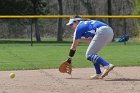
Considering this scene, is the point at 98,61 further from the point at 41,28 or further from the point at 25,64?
the point at 41,28

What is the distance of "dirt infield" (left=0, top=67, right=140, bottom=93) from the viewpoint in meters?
8.85

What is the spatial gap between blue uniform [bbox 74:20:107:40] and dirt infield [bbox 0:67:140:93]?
102 centimetres

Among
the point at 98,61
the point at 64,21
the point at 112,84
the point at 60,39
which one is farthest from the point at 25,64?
the point at 64,21

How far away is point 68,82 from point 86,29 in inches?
54.0

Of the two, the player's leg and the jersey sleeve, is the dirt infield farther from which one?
the jersey sleeve

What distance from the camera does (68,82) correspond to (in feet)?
33.0

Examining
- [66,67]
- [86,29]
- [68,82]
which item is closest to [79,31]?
[86,29]

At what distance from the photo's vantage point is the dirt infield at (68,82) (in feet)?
29.0

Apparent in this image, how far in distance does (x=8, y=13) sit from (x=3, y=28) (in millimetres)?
1153

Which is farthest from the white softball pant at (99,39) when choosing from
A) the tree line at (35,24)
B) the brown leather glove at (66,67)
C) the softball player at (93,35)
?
the tree line at (35,24)

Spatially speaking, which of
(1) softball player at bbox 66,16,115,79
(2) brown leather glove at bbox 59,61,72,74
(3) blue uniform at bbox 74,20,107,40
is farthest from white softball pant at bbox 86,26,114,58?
(2) brown leather glove at bbox 59,61,72,74

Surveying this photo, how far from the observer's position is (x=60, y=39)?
106ft

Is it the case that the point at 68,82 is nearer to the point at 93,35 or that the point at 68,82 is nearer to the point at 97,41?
the point at 97,41

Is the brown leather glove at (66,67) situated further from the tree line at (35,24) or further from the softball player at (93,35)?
the tree line at (35,24)
